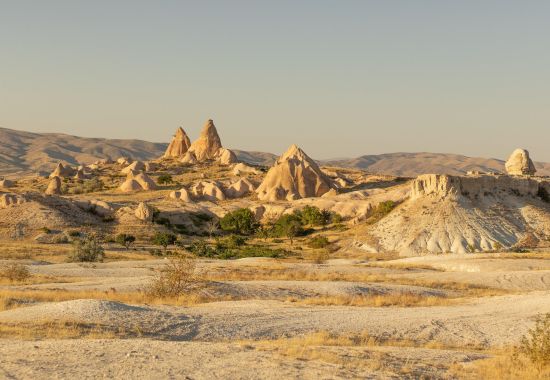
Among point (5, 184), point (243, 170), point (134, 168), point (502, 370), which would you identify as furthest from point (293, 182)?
point (502, 370)

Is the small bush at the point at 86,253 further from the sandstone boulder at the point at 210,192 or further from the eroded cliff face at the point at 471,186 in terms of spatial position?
the sandstone boulder at the point at 210,192

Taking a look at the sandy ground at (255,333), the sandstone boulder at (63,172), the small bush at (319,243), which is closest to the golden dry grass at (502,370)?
the sandy ground at (255,333)

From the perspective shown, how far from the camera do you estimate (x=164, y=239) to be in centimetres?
6141

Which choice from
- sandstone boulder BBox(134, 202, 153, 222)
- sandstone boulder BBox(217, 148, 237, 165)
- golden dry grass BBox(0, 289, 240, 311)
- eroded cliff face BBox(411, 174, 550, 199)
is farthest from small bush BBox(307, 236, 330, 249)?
sandstone boulder BBox(217, 148, 237, 165)

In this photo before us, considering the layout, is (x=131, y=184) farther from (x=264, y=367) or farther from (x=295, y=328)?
(x=264, y=367)

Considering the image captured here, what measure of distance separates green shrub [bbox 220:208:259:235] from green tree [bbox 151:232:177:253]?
9759mm

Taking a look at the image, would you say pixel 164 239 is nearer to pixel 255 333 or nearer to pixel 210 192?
pixel 210 192

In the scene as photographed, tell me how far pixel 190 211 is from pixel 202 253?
72.7ft

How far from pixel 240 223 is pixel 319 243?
543 inches

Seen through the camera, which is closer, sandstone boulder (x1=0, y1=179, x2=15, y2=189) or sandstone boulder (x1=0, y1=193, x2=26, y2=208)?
sandstone boulder (x1=0, y1=193, x2=26, y2=208)

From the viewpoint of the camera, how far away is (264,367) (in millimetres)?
12344

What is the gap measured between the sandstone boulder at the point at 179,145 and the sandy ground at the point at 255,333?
10049cm

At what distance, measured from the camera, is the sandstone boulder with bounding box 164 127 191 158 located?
13112 cm

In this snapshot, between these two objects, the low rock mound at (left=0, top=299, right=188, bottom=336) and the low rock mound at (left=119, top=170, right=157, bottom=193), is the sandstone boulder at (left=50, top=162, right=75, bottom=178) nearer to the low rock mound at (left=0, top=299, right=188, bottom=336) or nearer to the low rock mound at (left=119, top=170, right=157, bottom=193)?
the low rock mound at (left=119, top=170, right=157, bottom=193)
